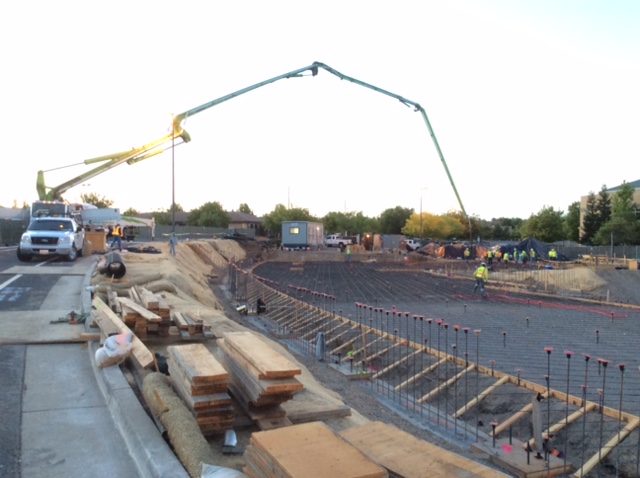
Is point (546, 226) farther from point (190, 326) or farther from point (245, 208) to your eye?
point (245, 208)

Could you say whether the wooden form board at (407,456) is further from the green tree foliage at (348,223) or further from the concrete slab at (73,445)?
the green tree foliage at (348,223)

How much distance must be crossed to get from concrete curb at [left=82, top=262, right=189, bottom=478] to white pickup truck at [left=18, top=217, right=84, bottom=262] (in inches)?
570

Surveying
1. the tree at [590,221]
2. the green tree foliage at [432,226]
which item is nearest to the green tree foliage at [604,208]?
the tree at [590,221]

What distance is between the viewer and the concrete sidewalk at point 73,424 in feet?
13.9

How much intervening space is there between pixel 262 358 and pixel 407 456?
1.86 meters

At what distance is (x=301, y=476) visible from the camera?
2.86 metres

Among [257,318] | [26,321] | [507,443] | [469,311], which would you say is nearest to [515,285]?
[469,311]

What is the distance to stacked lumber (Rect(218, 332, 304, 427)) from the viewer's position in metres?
4.62

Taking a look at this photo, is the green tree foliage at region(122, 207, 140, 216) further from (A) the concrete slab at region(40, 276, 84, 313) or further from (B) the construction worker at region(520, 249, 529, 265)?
(A) the concrete slab at region(40, 276, 84, 313)

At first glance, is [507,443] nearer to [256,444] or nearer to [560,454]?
[560,454]

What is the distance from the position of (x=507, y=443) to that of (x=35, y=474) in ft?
21.0

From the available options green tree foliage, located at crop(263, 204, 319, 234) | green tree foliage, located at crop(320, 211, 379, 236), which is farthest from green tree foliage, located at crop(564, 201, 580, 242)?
green tree foliage, located at crop(263, 204, 319, 234)

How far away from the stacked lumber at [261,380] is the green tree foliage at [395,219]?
A: 329 ft

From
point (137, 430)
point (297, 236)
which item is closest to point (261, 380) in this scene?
point (137, 430)
